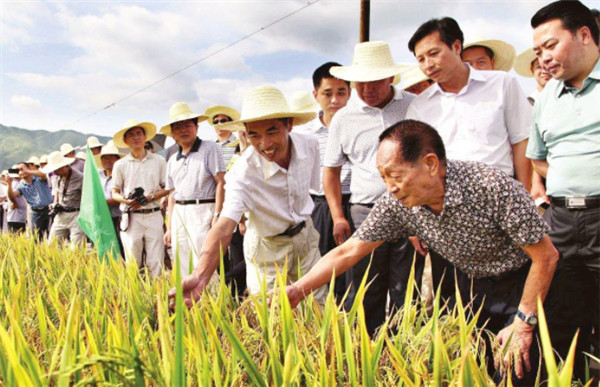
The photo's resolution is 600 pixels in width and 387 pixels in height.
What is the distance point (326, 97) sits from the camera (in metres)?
3.47

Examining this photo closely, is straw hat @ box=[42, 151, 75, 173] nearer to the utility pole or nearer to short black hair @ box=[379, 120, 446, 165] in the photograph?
short black hair @ box=[379, 120, 446, 165]

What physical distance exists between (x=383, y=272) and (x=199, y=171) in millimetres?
1928

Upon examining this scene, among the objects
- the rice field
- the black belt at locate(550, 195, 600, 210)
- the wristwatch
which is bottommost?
the wristwatch

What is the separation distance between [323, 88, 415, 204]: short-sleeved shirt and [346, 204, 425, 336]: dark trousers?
4.7 inches

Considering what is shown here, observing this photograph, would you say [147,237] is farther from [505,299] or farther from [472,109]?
[505,299]

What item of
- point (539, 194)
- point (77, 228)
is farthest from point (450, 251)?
point (77, 228)

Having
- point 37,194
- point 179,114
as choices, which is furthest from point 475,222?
point 37,194

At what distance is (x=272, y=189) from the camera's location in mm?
2516

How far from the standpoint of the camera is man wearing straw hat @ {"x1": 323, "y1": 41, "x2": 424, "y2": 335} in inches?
103

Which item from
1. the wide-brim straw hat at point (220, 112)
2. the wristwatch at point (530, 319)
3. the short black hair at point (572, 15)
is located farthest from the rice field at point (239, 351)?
the wide-brim straw hat at point (220, 112)

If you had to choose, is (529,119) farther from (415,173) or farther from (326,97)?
(326,97)

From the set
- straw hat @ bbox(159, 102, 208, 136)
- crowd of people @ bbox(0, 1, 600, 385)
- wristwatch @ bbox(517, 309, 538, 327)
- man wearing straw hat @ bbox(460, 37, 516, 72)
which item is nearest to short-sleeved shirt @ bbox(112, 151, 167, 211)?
straw hat @ bbox(159, 102, 208, 136)

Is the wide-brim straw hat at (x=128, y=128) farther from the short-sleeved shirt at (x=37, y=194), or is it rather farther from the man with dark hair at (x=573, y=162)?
the man with dark hair at (x=573, y=162)

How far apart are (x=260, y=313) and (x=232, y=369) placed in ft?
0.76
